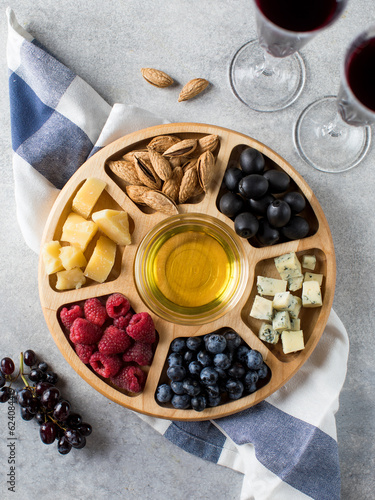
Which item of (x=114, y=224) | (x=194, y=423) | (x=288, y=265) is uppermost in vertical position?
(x=114, y=224)

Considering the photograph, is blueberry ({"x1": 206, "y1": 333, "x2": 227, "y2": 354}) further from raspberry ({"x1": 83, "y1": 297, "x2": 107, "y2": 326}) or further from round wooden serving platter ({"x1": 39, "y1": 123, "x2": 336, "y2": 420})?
raspberry ({"x1": 83, "y1": 297, "x2": 107, "y2": 326})

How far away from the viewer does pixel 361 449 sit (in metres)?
1.58

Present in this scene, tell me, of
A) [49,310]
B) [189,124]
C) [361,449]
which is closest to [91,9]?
[189,124]

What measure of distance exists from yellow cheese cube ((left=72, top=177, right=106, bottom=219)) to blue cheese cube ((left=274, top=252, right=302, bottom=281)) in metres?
0.63

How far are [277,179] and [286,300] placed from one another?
1.28 feet

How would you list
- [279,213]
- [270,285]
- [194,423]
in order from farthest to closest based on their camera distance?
[194,423], [270,285], [279,213]

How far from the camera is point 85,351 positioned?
1.35 metres

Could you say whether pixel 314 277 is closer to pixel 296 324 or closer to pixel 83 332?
pixel 296 324

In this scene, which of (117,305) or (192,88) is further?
(192,88)

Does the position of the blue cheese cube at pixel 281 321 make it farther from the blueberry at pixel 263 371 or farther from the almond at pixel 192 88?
the almond at pixel 192 88

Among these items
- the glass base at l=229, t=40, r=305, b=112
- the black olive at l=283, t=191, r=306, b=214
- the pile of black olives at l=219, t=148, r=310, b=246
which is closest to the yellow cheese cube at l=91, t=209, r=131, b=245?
the pile of black olives at l=219, t=148, r=310, b=246

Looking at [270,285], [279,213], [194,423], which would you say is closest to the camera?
[279,213]

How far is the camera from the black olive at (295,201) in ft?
4.37

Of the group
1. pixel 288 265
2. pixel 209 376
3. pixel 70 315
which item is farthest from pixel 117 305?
pixel 288 265
